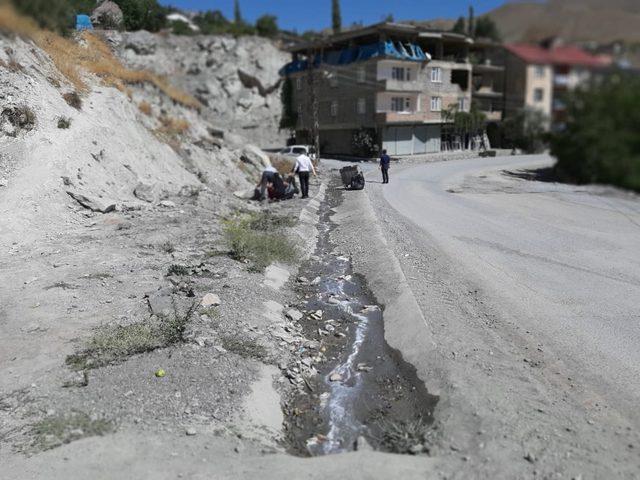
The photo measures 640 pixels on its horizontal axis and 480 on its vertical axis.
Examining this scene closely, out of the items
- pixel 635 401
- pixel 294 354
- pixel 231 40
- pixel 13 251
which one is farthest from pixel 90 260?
pixel 231 40

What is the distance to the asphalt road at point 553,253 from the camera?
7121mm

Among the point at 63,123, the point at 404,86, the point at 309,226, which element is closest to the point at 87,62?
the point at 63,123

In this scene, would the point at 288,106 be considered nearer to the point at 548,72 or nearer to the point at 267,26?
the point at 267,26

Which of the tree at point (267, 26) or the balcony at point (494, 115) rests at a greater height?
the tree at point (267, 26)

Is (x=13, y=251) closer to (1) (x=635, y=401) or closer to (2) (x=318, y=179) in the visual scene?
(1) (x=635, y=401)

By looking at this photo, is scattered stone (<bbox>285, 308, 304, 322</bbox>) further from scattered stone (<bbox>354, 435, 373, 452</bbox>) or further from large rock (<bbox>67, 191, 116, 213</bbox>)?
large rock (<bbox>67, 191, 116, 213</bbox>)

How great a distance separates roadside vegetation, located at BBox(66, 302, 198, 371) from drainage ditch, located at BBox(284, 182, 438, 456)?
1.76 metres

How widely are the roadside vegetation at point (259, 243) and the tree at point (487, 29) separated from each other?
27.3 feet

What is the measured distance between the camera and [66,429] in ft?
Result: 16.7

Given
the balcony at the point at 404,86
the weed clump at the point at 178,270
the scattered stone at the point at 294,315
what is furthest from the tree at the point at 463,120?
the weed clump at the point at 178,270

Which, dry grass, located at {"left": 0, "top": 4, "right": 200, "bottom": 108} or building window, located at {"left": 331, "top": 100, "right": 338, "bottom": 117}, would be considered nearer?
dry grass, located at {"left": 0, "top": 4, "right": 200, "bottom": 108}

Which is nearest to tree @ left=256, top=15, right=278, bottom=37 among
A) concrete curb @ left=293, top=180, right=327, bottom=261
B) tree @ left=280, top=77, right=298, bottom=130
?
tree @ left=280, top=77, right=298, bottom=130

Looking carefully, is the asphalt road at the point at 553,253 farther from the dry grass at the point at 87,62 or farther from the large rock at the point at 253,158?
the dry grass at the point at 87,62

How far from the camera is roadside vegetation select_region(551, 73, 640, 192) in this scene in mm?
2180
